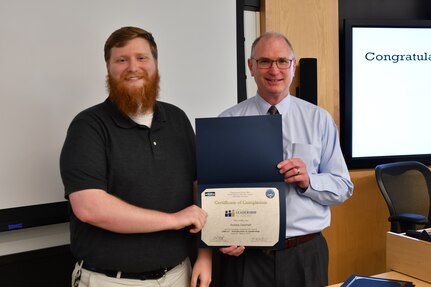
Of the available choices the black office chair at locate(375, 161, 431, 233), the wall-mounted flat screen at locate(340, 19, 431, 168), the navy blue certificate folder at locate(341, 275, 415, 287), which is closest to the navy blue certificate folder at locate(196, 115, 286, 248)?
the navy blue certificate folder at locate(341, 275, 415, 287)

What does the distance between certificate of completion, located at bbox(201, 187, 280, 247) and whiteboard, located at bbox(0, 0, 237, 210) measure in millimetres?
941


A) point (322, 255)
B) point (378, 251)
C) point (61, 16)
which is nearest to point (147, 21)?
point (61, 16)

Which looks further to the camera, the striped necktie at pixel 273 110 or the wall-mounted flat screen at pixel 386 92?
the wall-mounted flat screen at pixel 386 92

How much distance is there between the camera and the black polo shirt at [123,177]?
148cm

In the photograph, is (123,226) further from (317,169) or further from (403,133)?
(403,133)

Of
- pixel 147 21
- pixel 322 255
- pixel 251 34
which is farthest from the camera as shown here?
pixel 251 34

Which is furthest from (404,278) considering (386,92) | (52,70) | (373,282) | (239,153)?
(386,92)

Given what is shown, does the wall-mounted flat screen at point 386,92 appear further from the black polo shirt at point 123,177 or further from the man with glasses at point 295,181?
the black polo shirt at point 123,177

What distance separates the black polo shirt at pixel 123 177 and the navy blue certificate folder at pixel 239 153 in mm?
124

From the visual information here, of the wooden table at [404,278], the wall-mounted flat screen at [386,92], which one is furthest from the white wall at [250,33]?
the wooden table at [404,278]

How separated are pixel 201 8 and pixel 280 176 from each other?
1.39m

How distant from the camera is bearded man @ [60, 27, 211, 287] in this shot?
1466 mm

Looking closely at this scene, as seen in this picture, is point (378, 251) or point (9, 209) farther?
point (378, 251)

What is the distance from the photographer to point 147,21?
7.76 ft
